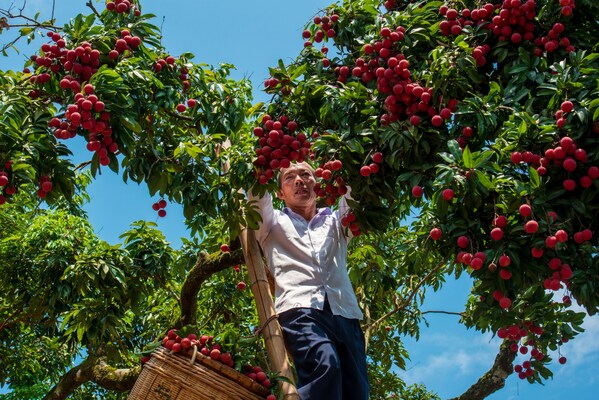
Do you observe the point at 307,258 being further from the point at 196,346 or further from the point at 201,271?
the point at 201,271

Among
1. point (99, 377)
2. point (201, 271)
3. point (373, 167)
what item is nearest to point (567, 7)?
point (373, 167)

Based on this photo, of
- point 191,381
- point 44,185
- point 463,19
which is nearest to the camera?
point 191,381

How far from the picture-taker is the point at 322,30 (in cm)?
384

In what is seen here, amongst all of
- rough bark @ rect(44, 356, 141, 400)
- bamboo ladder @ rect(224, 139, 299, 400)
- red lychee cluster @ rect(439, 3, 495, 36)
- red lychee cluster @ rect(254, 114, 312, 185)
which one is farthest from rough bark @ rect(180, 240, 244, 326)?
red lychee cluster @ rect(439, 3, 495, 36)

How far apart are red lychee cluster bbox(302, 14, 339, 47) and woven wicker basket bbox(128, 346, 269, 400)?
72.1 inches

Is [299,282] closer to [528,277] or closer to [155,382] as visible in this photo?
[155,382]

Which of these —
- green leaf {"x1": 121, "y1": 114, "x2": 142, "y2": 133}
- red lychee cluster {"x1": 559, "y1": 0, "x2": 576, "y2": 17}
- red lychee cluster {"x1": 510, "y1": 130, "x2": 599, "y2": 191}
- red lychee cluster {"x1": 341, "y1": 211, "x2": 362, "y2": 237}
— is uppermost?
red lychee cluster {"x1": 559, "y1": 0, "x2": 576, "y2": 17}

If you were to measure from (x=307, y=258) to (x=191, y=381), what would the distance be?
2.69 ft

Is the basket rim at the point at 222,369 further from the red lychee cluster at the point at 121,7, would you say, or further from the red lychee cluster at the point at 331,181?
the red lychee cluster at the point at 121,7

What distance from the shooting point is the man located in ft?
9.65

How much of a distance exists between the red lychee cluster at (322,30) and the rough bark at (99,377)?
237 centimetres

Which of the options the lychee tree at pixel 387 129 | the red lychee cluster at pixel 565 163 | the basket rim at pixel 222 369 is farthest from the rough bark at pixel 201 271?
the red lychee cluster at pixel 565 163

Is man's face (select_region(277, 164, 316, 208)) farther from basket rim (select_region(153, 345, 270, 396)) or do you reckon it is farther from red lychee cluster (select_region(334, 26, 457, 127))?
basket rim (select_region(153, 345, 270, 396))

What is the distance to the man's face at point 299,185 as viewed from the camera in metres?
3.56
